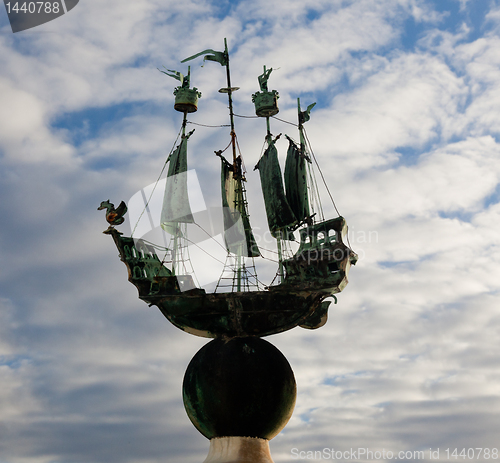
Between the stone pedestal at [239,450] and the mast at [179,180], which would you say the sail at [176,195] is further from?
the stone pedestal at [239,450]

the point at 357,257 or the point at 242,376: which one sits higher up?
the point at 357,257

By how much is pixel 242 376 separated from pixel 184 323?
2.58 meters

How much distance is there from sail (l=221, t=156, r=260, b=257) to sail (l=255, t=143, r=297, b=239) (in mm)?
1148

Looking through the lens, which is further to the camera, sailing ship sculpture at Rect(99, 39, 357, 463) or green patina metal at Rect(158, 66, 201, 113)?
green patina metal at Rect(158, 66, 201, 113)

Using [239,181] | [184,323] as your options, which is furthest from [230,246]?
[184,323]

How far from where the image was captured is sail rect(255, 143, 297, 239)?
24.5 m

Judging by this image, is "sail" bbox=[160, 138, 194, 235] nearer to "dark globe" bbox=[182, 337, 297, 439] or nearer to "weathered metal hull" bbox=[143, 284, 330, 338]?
"weathered metal hull" bbox=[143, 284, 330, 338]

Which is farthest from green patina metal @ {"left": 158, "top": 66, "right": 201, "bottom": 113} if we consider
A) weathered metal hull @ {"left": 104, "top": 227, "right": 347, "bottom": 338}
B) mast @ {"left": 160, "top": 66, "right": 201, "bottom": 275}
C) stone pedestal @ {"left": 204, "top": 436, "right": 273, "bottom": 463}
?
stone pedestal @ {"left": 204, "top": 436, "right": 273, "bottom": 463}

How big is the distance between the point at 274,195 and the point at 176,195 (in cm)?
330

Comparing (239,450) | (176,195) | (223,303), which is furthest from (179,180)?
(239,450)

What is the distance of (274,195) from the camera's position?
2484 cm

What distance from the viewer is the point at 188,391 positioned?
21312 millimetres

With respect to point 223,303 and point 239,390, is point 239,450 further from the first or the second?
point 223,303

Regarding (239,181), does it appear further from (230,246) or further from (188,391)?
(188,391)
